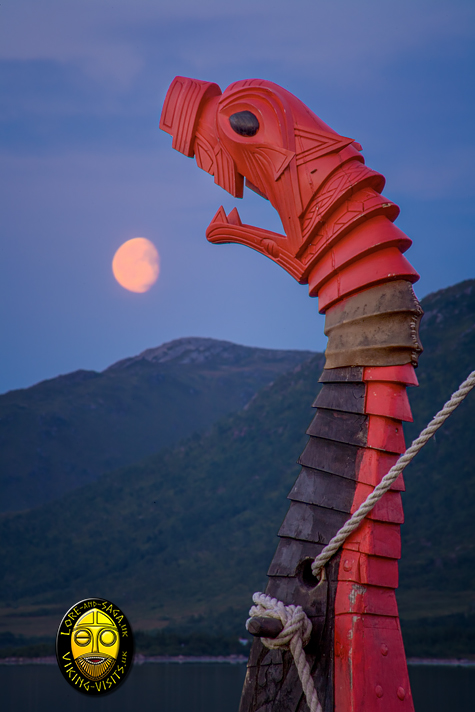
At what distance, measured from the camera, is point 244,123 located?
10.2 ft

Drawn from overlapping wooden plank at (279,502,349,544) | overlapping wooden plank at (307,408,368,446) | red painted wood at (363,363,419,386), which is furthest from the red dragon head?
overlapping wooden plank at (279,502,349,544)

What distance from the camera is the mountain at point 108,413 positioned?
34750 millimetres

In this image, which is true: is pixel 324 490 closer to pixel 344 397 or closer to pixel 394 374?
pixel 344 397

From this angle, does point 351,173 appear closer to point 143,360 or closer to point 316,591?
point 316,591

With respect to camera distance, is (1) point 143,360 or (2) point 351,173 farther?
(1) point 143,360

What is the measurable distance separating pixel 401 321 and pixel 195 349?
5191 centimetres

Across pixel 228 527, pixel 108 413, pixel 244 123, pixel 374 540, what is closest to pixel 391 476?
pixel 374 540

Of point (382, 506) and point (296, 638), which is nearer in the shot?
point (296, 638)

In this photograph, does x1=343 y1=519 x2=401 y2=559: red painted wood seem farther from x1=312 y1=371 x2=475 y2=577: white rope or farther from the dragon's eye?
the dragon's eye

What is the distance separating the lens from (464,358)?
2430 centimetres

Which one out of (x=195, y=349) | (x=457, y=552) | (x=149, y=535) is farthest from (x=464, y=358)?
(x=195, y=349)

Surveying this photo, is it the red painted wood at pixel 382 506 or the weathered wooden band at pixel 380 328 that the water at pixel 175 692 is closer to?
the red painted wood at pixel 382 506

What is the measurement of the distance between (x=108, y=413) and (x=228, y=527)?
16333 millimetres

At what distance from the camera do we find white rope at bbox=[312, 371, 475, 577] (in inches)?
94.4
